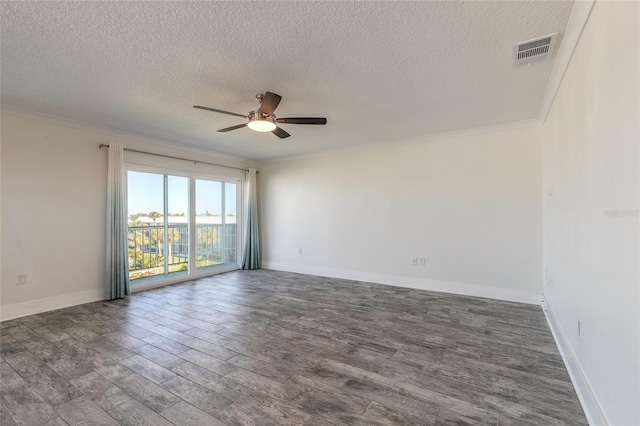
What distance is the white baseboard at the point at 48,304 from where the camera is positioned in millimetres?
3479

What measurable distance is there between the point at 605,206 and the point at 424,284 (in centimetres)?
347

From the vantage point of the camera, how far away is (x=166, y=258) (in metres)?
5.29

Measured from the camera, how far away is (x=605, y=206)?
1544 millimetres

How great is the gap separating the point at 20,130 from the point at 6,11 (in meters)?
2.50

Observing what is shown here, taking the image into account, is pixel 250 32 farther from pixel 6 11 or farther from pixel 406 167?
pixel 406 167

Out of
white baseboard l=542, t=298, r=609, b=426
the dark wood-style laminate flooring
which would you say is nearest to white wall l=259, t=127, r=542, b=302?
the dark wood-style laminate flooring

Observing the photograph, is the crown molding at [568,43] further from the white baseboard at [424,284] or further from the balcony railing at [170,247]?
the balcony railing at [170,247]

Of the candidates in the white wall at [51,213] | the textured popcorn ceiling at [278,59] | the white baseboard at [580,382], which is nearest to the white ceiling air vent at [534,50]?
the textured popcorn ceiling at [278,59]

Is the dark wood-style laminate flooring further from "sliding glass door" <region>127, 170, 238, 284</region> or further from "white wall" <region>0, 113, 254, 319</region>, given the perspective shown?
"sliding glass door" <region>127, 170, 238, 284</region>

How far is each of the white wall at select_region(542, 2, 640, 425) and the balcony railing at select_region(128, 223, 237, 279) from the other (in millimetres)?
5644

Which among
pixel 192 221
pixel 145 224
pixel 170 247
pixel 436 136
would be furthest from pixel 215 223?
pixel 436 136

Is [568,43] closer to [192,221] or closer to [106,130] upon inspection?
[106,130]

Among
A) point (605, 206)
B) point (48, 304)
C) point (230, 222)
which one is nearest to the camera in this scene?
point (605, 206)

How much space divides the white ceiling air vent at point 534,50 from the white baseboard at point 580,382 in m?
2.42
